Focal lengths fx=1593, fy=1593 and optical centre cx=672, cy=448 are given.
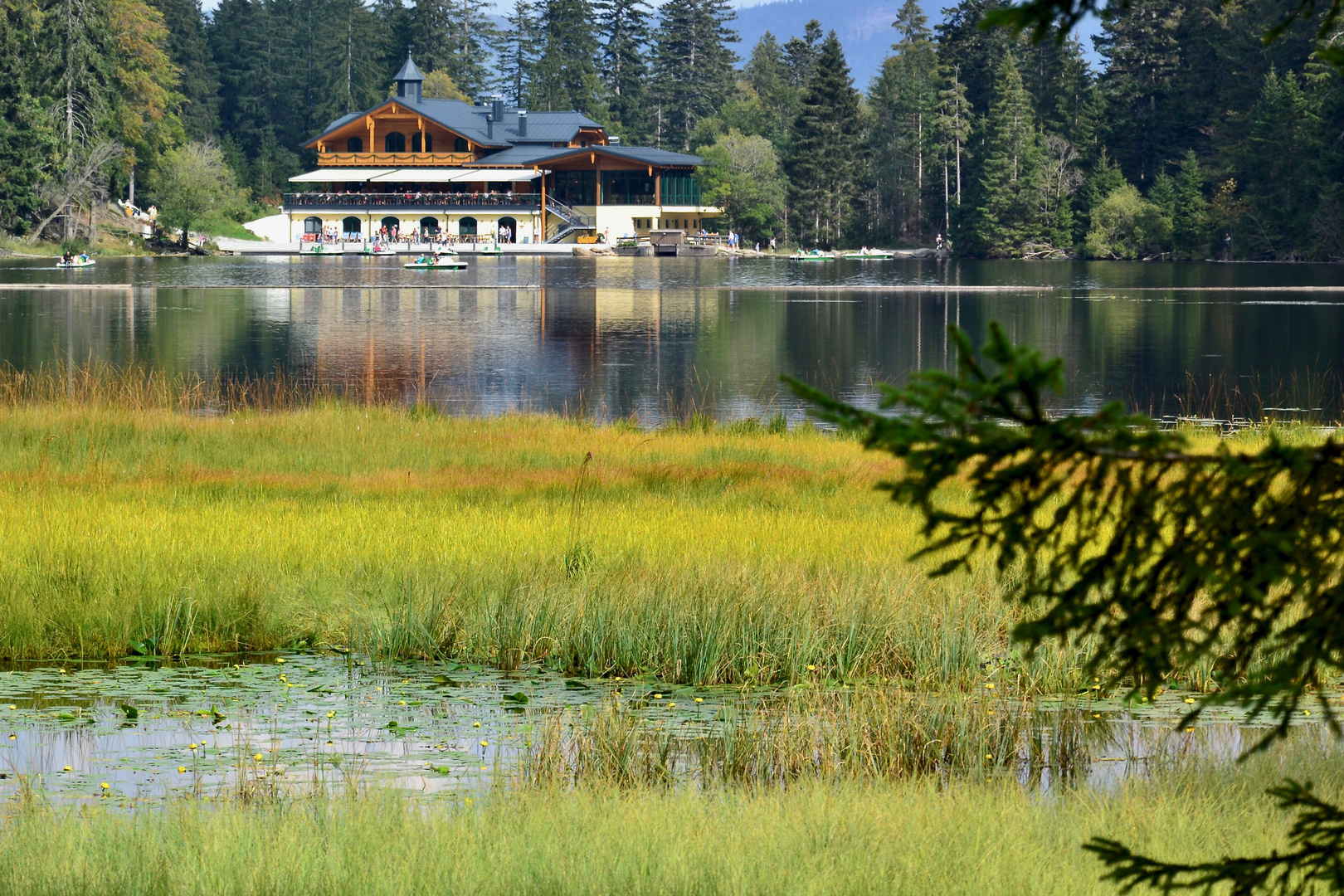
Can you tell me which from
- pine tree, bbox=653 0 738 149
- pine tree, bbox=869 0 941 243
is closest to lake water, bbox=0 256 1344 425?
pine tree, bbox=869 0 941 243

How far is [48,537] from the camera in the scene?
35.3ft

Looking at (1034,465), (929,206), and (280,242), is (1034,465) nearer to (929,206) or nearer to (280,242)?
(280,242)

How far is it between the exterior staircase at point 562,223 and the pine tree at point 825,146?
15175 millimetres

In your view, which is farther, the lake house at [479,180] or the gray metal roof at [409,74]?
the gray metal roof at [409,74]

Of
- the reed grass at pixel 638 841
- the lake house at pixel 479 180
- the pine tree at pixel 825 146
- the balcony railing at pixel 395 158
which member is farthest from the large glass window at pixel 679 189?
the reed grass at pixel 638 841

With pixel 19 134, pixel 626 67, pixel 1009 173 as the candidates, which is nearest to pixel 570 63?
pixel 626 67

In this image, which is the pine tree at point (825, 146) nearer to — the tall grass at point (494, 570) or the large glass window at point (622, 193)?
the large glass window at point (622, 193)

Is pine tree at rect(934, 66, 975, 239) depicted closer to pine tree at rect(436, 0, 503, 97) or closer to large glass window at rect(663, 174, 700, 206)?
large glass window at rect(663, 174, 700, 206)

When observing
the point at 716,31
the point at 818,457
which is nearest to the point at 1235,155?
the point at 716,31

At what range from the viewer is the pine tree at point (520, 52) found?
137000 millimetres

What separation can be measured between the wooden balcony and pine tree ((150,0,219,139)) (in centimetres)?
1459

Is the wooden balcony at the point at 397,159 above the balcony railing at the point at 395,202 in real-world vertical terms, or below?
above

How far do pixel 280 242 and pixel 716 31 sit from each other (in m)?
48.5

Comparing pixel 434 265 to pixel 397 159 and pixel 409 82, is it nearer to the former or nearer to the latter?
pixel 397 159
